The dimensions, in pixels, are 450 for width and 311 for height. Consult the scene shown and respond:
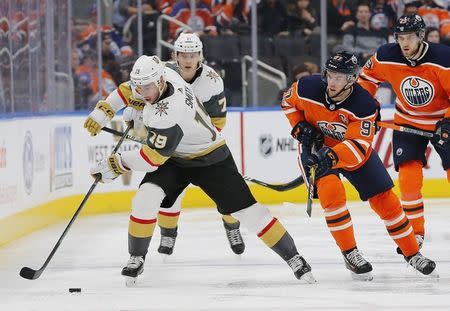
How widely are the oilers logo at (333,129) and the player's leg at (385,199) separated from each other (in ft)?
0.53

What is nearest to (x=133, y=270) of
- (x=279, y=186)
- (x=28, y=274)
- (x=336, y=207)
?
(x=28, y=274)

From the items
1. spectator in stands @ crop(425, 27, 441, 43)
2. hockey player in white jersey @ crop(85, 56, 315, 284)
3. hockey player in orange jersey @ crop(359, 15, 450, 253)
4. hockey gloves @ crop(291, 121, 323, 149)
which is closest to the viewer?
hockey player in white jersey @ crop(85, 56, 315, 284)

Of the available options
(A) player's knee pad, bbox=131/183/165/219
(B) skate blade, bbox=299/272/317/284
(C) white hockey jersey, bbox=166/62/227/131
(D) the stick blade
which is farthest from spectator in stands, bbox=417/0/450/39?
(D) the stick blade

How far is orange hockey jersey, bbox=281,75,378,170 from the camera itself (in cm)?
484

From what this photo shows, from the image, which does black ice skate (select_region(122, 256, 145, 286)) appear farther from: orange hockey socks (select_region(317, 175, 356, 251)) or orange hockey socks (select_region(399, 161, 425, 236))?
orange hockey socks (select_region(399, 161, 425, 236))

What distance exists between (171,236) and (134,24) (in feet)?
13.1

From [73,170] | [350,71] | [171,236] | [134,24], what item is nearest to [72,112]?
[73,170]

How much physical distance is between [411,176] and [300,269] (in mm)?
1016

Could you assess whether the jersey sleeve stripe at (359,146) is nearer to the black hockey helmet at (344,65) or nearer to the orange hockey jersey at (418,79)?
the black hockey helmet at (344,65)

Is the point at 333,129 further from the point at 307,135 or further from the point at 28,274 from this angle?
→ the point at 28,274

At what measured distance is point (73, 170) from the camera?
8242 mm

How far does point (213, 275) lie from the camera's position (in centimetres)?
537

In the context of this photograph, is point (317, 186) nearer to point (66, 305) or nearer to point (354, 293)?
point (354, 293)

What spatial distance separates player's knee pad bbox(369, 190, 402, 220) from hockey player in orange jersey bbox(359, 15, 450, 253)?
50cm
